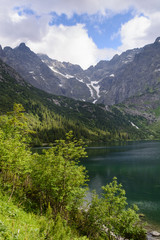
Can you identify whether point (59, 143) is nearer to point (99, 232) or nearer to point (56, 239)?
point (56, 239)

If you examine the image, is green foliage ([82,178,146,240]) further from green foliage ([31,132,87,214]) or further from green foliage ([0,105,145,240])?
green foliage ([31,132,87,214])

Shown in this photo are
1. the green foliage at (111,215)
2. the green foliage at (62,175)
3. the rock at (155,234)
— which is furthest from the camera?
the rock at (155,234)

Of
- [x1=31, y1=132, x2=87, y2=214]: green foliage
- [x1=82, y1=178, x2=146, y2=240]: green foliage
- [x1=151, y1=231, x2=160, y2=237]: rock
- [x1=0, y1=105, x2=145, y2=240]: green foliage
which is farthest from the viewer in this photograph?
[x1=151, y1=231, x2=160, y2=237]: rock

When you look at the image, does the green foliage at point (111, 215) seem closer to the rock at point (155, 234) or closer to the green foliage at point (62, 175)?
the green foliage at point (62, 175)

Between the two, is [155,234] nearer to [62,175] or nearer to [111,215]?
[111,215]

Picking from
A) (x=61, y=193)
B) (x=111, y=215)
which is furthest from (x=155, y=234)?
(x=61, y=193)

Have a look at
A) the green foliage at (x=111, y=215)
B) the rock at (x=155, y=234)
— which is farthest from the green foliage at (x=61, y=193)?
the rock at (x=155, y=234)

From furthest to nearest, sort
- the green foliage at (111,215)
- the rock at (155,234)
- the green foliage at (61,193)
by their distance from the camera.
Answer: the rock at (155,234) < the green foliage at (111,215) < the green foliage at (61,193)

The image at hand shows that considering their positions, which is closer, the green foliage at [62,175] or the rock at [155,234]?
the green foliage at [62,175]

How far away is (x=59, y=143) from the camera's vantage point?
2025 cm

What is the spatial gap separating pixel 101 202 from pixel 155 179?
178 feet

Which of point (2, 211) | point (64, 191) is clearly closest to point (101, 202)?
point (64, 191)

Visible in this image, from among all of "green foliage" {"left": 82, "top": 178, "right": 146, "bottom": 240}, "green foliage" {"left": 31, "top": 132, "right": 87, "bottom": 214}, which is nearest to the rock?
"green foliage" {"left": 82, "top": 178, "right": 146, "bottom": 240}

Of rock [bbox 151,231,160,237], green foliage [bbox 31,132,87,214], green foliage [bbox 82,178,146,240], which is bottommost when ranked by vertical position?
rock [bbox 151,231,160,237]
